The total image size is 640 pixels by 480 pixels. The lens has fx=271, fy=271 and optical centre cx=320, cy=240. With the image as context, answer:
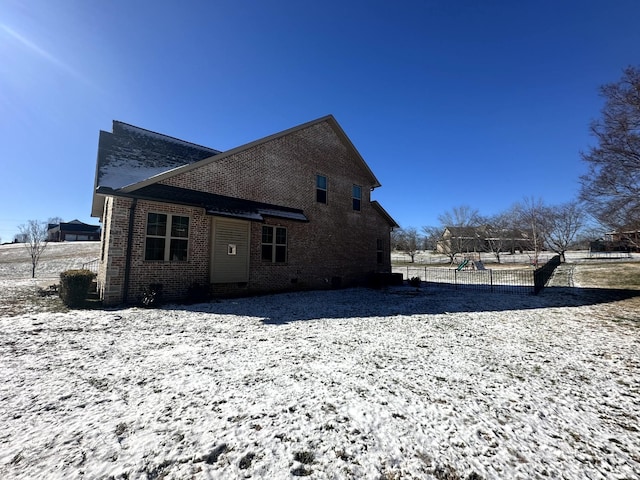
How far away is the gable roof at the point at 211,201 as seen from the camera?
8759 millimetres

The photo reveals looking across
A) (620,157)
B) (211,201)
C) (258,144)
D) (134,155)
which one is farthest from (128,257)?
(620,157)

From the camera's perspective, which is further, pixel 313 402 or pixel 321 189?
pixel 321 189

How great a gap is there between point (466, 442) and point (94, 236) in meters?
79.4

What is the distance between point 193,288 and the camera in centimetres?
948

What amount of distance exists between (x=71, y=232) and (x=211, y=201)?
70.2 m

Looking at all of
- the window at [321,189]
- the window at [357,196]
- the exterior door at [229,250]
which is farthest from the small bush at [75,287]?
the window at [357,196]

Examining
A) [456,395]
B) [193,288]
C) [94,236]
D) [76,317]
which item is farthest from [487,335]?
[94,236]

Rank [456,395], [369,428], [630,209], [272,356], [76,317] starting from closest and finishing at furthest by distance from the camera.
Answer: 1. [369,428]
2. [456,395]
3. [272,356]
4. [76,317]
5. [630,209]

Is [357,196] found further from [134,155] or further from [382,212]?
[134,155]

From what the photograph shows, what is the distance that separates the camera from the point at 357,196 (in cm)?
1706

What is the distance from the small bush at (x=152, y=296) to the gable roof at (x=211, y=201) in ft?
9.32

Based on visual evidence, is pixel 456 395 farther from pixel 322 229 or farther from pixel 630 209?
pixel 630 209

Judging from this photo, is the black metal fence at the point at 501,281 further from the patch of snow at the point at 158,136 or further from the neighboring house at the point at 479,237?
the neighboring house at the point at 479,237

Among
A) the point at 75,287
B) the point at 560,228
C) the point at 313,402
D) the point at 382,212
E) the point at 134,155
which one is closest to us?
the point at 313,402
